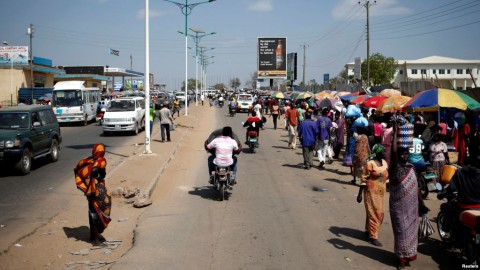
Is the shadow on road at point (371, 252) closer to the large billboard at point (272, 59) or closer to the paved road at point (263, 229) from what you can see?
the paved road at point (263, 229)

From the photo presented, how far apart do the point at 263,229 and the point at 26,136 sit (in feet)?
28.0

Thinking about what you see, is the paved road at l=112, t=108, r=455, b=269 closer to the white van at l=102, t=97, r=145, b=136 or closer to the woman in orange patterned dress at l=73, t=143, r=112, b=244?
the woman in orange patterned dress at l=73, t=143, r=112, b=244

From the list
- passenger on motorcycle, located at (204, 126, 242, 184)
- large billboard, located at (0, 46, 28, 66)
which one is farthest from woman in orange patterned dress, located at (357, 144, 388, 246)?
large billboard, located at (0, 46, 28, 66)

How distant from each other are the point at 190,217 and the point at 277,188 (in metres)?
3.33

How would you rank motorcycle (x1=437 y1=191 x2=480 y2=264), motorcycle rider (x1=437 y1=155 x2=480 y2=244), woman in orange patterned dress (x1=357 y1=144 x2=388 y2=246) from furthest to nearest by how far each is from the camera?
woman in orange patterned dress (x1=357 y1=144 x2=388 y2=246) < motorcycle rider (x1=437 y1=155 x2=480 y2=244) < motorcycle (x1=437 y1=191 x2=480 y2=264)

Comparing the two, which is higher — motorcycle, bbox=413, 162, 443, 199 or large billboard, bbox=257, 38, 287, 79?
large billboard, bbox=257, 38, 287, 79

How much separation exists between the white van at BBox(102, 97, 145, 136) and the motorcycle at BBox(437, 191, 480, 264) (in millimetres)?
18960

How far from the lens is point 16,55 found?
4809cm

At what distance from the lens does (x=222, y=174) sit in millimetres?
9539

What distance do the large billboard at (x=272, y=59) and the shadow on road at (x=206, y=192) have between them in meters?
51.3

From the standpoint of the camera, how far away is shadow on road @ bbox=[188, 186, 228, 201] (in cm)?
1016

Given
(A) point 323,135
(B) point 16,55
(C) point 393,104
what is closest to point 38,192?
(A) point 323,135

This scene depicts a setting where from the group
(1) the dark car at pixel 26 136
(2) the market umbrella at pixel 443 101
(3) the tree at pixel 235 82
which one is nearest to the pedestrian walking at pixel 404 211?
(2) the market umbrella at pixel 443 101

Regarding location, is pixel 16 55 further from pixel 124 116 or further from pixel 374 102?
pixel 374 102
